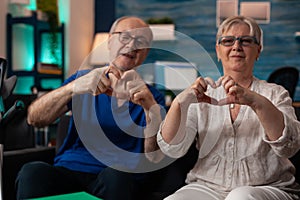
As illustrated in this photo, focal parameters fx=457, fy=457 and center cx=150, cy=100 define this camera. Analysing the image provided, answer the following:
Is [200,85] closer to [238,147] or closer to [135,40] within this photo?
[238,147]

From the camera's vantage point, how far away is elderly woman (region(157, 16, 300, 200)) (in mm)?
1427

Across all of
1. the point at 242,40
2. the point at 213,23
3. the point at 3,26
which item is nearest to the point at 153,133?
the point at 242,40

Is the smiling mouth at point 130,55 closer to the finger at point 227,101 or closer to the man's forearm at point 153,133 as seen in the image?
the man's forearm at point 153,133

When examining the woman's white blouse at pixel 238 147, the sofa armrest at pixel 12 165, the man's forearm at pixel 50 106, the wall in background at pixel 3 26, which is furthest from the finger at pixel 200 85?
the wall in background at pixel 3 26

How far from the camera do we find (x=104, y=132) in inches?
71.3

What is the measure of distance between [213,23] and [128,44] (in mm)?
2988

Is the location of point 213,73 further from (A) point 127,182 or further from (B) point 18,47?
(B) point 18,47

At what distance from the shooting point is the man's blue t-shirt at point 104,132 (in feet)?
5.75

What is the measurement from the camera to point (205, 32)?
15.3ft

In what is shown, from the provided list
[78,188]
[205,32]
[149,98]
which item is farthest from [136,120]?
[205,32]

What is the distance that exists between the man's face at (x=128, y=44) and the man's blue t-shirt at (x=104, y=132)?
0.14m

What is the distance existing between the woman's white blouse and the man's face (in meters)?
0.33

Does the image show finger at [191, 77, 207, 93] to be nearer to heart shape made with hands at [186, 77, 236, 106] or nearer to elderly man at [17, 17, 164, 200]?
heart shape made with hands at [186, 77, 236, 106]

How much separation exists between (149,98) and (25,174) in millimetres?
518
